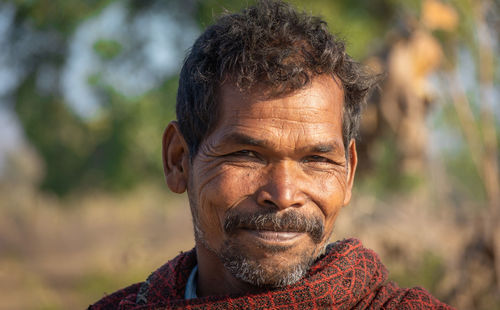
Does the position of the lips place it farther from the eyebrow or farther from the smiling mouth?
the eyebrow

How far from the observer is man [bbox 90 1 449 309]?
6.07 ft

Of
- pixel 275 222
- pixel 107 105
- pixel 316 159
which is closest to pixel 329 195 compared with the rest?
pixel 316 159

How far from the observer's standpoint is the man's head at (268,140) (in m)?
1.85

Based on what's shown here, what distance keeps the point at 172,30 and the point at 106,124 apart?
3497mm

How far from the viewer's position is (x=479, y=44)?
5.12m

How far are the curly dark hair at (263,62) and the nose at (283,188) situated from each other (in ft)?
0.89

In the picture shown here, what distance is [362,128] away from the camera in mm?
7781

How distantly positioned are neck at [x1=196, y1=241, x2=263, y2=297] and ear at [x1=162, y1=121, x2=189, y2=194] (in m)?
0.25

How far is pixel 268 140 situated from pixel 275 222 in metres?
0.29

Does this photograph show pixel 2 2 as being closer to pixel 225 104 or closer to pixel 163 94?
pixel 163 94

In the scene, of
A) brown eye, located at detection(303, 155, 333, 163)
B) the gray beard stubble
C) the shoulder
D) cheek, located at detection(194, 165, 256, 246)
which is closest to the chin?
the gray beard stubble

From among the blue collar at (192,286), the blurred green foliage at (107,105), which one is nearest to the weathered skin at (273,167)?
the blue collar at (192,286)

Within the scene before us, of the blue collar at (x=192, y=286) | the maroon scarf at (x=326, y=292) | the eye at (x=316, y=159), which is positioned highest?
the eye at (x=316, y=159)

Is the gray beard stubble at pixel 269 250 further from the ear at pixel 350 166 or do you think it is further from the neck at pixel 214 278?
the ear at pixel 350 166
